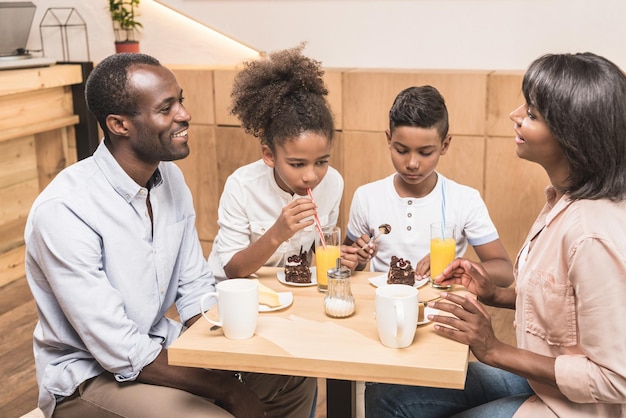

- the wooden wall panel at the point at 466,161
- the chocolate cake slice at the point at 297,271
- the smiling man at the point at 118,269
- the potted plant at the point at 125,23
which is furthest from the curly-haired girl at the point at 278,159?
the potted plant at the point at 125,23

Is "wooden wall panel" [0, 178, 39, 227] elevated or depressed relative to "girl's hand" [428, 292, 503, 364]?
depressed

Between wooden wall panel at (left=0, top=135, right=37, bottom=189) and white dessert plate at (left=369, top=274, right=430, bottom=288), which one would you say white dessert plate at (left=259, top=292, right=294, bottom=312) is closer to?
white dessert plate at (left=369, top=274, right=430, bottom=288)

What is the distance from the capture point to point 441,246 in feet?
6.26

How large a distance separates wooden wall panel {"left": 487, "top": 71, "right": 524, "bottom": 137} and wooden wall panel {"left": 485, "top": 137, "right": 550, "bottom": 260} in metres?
0.05

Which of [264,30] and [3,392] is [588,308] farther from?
[264,30]

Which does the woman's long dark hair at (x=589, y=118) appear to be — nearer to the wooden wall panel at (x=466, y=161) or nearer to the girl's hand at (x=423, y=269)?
the girl's hand at (x=423, y=269)

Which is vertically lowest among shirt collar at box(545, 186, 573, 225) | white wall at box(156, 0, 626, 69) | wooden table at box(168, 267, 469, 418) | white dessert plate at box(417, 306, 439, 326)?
wooden table at box(168, 267, 469, 418)

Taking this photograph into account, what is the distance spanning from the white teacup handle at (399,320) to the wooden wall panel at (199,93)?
2596 mm

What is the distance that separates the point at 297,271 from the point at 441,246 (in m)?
0.37

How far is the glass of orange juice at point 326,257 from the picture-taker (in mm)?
1899

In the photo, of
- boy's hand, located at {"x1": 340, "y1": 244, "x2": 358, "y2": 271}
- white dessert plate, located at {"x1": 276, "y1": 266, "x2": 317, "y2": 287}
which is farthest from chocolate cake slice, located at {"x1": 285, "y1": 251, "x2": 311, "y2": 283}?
boy's hand, located at {"x1": 340, "y1": 244, "x2": 358, "y2": 271}

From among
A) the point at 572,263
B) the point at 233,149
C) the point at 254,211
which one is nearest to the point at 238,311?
the point at 572,263

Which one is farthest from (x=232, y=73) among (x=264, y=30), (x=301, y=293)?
(x=301, y=293)

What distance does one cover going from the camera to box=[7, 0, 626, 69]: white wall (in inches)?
137
